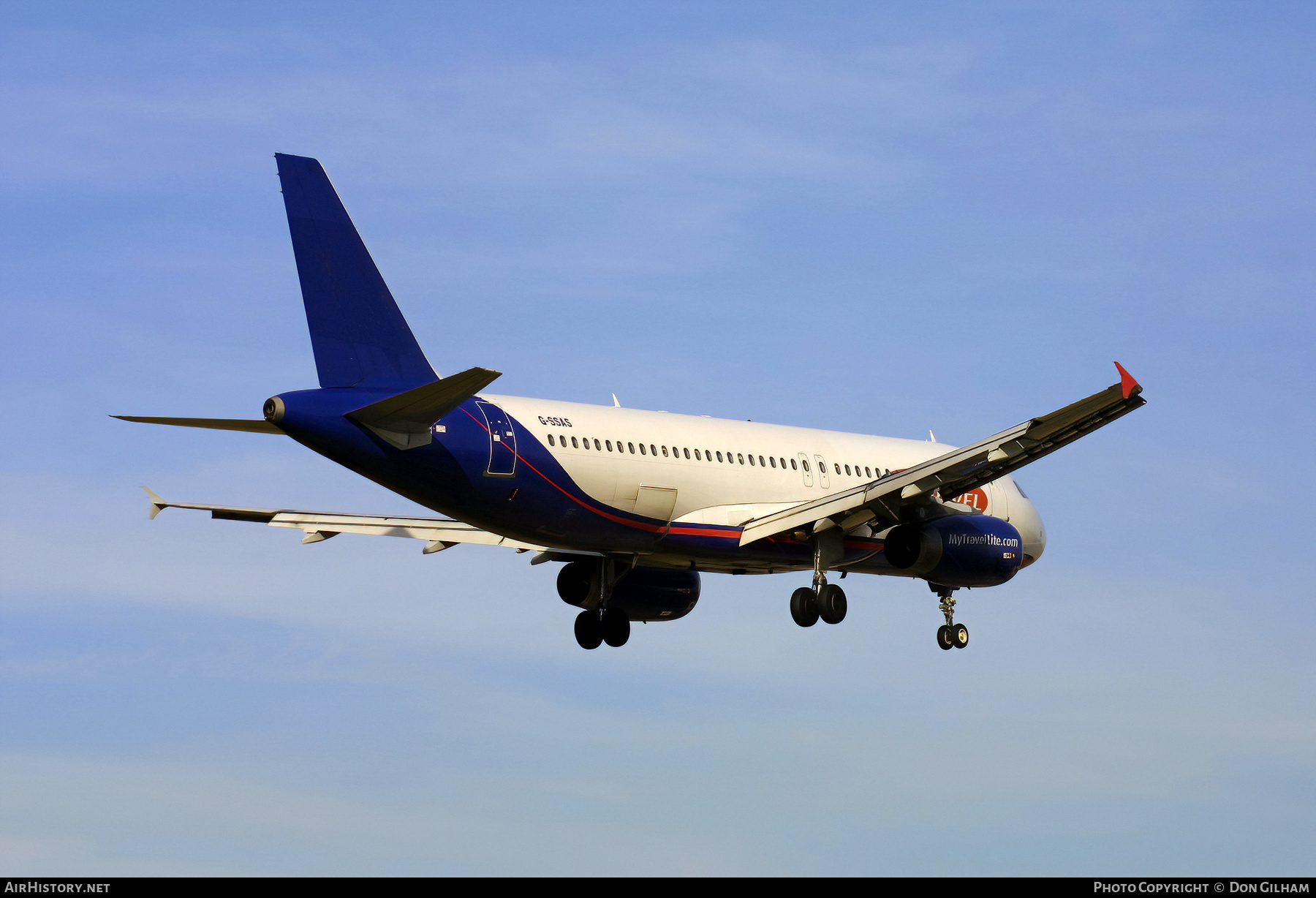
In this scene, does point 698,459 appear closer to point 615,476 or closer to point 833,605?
point 615,476

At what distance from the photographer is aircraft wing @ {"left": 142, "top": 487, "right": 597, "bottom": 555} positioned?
36.3 metres

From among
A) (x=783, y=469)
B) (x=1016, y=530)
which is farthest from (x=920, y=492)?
(x=1016, y=530)

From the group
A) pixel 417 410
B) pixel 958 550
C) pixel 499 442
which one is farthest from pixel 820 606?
pixel 417 410

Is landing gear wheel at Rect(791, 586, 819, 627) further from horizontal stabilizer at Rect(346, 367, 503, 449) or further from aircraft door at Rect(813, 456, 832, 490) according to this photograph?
horizontal stabilizer at Rect(346, 367, 503, 449)

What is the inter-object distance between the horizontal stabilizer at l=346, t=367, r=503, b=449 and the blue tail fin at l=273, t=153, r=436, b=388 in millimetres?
1271

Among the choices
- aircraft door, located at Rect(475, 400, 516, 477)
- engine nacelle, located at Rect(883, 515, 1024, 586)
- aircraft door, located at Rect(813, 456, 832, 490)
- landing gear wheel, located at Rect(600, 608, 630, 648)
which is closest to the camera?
aircraft door, located at Rect(475, 400, 516, 477)

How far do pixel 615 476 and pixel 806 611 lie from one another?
16.5 ft

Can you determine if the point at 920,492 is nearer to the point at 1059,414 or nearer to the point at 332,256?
the point at 1059,414

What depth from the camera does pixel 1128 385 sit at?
29.1m

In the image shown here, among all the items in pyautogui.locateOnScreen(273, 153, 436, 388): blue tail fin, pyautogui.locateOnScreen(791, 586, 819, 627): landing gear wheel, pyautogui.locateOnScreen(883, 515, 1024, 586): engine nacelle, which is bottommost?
pyautogui.locateOnScreen(791, 586, 819, 627): landing gear wheel

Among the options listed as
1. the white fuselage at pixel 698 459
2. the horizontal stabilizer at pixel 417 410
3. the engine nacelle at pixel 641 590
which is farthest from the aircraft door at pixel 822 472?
the horizontal stabilizer at pixel 417 410

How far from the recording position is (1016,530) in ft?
133

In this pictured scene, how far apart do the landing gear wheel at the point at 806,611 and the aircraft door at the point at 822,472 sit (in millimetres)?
3917

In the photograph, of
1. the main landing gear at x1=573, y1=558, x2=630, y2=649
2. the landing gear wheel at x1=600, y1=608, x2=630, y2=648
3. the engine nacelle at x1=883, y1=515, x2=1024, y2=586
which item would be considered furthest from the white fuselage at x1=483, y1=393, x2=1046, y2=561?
the landing gear wheel at x1=600, y1=608, x2=630, y2=648
